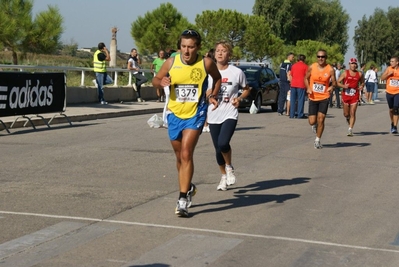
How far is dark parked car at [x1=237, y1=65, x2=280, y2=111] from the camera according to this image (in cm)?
2628

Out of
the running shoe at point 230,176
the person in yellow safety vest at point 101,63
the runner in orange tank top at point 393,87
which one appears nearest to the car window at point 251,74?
the person in yellow safety vest at point 101,63

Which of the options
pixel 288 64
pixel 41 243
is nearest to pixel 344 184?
pixel 41 243

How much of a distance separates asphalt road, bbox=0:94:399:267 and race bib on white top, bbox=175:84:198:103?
1.22 metres

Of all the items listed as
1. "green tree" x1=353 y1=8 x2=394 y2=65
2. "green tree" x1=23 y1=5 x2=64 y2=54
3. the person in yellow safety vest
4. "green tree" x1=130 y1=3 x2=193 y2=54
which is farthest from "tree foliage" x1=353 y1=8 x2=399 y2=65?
the person in yellow safety vest

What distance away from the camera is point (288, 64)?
26.2m

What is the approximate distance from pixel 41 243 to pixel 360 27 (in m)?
101

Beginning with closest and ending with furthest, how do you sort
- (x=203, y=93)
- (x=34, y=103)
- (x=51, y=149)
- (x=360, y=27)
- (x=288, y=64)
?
(x=203, y=93) < (x=51, y=149) < (x=34, y=103) < (x=288, y=64) < (x=360, y=27)

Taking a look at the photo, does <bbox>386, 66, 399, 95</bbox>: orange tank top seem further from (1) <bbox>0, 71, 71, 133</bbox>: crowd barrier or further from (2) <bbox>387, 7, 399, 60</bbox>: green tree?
(2) <bbox>387, 7, 399, 60</bbox>: green tree

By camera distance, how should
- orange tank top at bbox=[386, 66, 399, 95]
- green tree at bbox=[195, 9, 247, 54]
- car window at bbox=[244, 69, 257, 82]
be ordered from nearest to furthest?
1. orange tank top at bbox=[386, 66, 399, 95]
2. car window at bbox=[244, 69, 257, 82]
3. green tree at bbox=[195, 9, 247, 54]

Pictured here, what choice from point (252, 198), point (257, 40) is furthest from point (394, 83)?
→ point (257, 40)

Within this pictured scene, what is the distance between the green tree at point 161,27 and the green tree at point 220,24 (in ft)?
10.9

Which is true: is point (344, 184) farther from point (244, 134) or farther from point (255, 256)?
point (244, 134)

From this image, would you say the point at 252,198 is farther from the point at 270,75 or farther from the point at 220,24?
the point at 220,24

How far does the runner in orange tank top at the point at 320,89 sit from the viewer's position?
1538 centimetres
